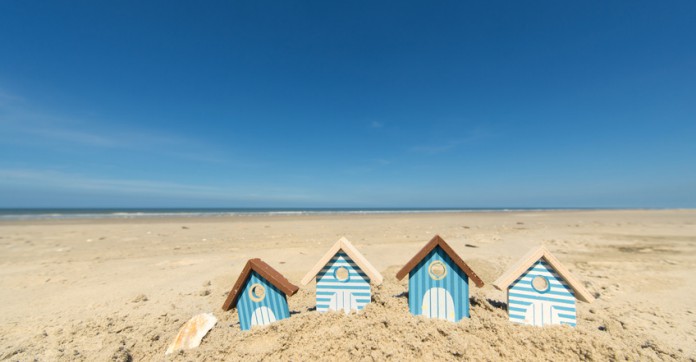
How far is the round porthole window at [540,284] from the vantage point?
2869 mm

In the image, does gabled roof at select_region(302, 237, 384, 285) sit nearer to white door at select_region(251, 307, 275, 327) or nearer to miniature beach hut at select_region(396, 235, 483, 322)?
miniature beach hut at select_region(396, 235, 483, 322)

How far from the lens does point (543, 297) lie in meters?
Result: 2.87

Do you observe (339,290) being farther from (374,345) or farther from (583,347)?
(583,347)

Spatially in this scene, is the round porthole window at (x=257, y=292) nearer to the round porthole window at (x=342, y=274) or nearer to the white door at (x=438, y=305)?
the round porthole window at (x=342, y=274)

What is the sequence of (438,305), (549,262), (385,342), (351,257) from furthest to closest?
(351,257) → (438,305) → (549,262) → (385,342)

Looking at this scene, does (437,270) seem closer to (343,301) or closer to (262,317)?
(343,301)

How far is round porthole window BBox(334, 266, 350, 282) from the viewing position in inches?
122

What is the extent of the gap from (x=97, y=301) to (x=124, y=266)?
11.0 feet

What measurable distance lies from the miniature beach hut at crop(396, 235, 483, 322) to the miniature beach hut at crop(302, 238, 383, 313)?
465 millimetres

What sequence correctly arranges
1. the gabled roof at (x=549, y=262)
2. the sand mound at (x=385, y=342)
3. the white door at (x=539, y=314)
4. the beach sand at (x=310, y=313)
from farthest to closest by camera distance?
the white door at (x=539, y=314), the gabled roof at (x=549, y=262), the beach sand at (x=310, y=313), the sand mound at (x=385, y=342)

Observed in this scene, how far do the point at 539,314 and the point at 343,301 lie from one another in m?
2.06

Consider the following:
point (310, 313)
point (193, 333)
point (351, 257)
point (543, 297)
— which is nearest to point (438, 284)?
point (351, 257)

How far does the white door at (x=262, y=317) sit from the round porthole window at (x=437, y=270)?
183 centimetres


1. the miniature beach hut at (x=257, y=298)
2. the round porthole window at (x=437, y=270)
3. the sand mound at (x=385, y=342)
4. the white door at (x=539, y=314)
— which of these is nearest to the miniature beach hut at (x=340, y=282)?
the sand mound at (x=385, y=342)
